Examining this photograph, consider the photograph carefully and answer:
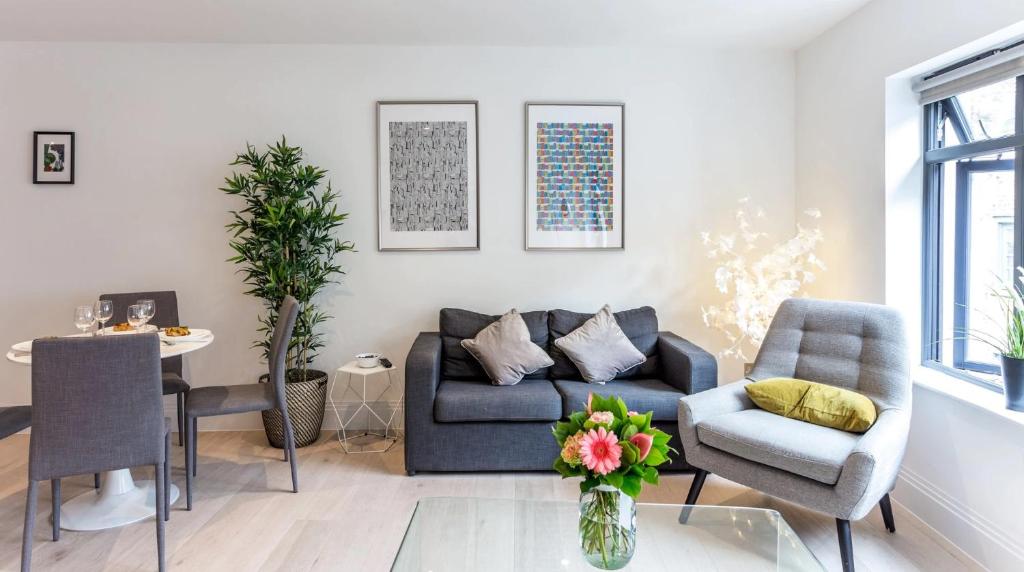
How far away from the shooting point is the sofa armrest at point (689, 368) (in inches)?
127

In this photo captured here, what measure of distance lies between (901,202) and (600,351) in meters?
1.75

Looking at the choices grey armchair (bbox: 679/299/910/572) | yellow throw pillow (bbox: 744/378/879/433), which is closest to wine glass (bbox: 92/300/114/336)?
grey armchair (bbox: 679/299/910/572)

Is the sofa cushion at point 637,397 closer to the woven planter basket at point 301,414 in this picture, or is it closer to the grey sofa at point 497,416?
the grey sofa at point 497,416

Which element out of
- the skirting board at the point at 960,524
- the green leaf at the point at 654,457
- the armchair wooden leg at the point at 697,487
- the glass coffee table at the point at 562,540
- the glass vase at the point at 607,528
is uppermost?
the green leaf at the point at 654,457

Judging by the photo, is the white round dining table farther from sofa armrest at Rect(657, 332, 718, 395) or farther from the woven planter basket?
sofa armrest at Rect(657, 332, 718, 395)

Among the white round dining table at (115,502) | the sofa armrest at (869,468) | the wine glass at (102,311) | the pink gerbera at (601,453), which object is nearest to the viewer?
the pink gerbera at (601,453)

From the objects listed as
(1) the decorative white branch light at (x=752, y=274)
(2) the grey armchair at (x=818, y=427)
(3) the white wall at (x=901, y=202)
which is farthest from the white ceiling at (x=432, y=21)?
(2) the grey armchair at (x=818, y=427)

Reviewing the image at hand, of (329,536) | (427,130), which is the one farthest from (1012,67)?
(329,536)

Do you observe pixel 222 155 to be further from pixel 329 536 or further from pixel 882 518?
pixel 882 518

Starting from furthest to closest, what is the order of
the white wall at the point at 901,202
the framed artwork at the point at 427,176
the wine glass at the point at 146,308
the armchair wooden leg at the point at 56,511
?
the framed artwork at the point at 427,176, the wine glass at the point at 146,308, the armchair wooden leg at the point at 56,511, the white wall at the point at 901,202

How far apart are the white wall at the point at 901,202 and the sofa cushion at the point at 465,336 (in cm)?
180

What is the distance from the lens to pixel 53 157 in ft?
12.8

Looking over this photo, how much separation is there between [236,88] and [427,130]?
128 centimetres

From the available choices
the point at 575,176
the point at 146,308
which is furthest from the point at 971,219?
the point at 146,308
